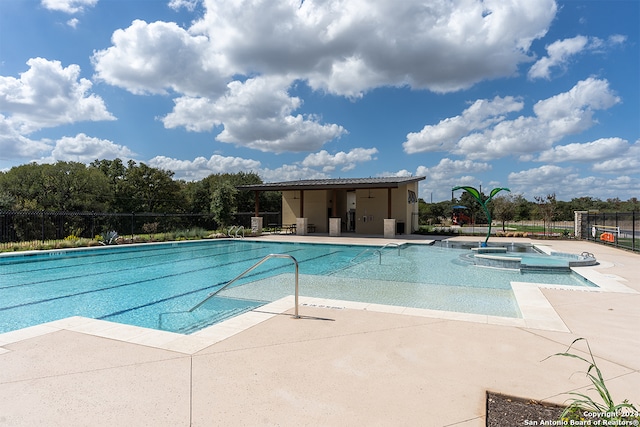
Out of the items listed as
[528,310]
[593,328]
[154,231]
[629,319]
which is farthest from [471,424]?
[154,231]

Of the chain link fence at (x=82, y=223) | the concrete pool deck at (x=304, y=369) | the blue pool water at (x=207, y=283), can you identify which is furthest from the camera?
the chain link fence at (x=82, y=223)

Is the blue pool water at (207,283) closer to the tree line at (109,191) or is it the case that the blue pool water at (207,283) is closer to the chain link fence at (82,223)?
the chain link fence at (82,223)

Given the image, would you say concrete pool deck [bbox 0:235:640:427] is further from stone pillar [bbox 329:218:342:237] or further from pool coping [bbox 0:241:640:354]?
stone pillar [bbox 329:218:342:237]

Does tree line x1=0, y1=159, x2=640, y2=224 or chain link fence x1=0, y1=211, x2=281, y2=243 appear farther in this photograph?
tree line x1=0, y1=159, x2=640, y2=224

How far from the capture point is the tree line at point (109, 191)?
76.0 feet

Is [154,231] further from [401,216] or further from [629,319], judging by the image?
[629,319]

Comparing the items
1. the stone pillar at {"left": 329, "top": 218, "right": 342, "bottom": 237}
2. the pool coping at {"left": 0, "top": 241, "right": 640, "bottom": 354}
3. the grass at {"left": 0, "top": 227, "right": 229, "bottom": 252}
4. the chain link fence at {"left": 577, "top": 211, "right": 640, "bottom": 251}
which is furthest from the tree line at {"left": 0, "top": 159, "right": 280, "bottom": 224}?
the chain link fence at {"left": 577, "top": 211, "right": 640, "bottom": 251}

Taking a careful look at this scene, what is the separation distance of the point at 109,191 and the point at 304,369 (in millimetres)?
28139

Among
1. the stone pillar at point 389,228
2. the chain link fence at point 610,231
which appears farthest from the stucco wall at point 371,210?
the chain link fence at point 610,231

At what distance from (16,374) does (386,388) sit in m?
3.40

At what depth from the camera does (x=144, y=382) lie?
3.14m

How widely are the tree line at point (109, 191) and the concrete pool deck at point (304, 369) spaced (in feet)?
67.3

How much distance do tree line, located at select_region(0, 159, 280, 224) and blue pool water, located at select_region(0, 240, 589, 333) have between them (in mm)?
10394

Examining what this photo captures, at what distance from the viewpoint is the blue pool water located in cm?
650
